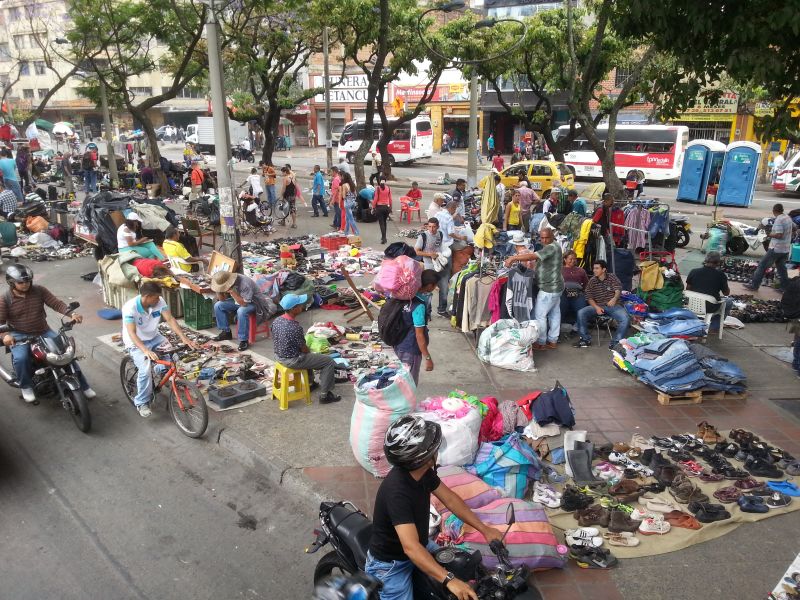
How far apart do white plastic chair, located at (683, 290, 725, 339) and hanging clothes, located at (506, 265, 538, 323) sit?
2487 mm

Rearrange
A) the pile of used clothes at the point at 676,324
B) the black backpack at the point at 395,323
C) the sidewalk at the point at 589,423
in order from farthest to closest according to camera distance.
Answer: the pile of used clothes at the point at 676,324 → the black backpack at the point at 395,323 → the sidewalk at the point at 589,423

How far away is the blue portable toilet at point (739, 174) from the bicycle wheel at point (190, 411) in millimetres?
21439

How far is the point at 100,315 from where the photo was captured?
36.5 feet

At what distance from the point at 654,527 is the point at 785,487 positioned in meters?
1.56

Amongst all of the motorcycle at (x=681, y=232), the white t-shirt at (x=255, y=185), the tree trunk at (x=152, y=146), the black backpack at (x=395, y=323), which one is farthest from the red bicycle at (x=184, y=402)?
the tree trunk at (x=152, y=146)

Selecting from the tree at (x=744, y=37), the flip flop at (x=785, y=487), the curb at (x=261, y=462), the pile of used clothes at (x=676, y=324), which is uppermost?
the tree at (x=744, y=37)

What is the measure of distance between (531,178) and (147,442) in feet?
67.8

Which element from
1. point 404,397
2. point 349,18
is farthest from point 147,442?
point 349,18

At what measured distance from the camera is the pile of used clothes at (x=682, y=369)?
25.5 ft

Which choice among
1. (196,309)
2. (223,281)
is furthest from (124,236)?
(223,281)

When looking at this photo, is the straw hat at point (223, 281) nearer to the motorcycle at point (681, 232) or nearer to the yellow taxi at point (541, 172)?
the motorcycle at point (681, 232)

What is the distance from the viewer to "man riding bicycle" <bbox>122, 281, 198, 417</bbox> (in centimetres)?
695

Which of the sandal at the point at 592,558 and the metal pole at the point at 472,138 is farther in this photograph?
the metal pole at the point at 472,138

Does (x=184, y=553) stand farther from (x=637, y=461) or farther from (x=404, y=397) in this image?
(x=637, y=461)
